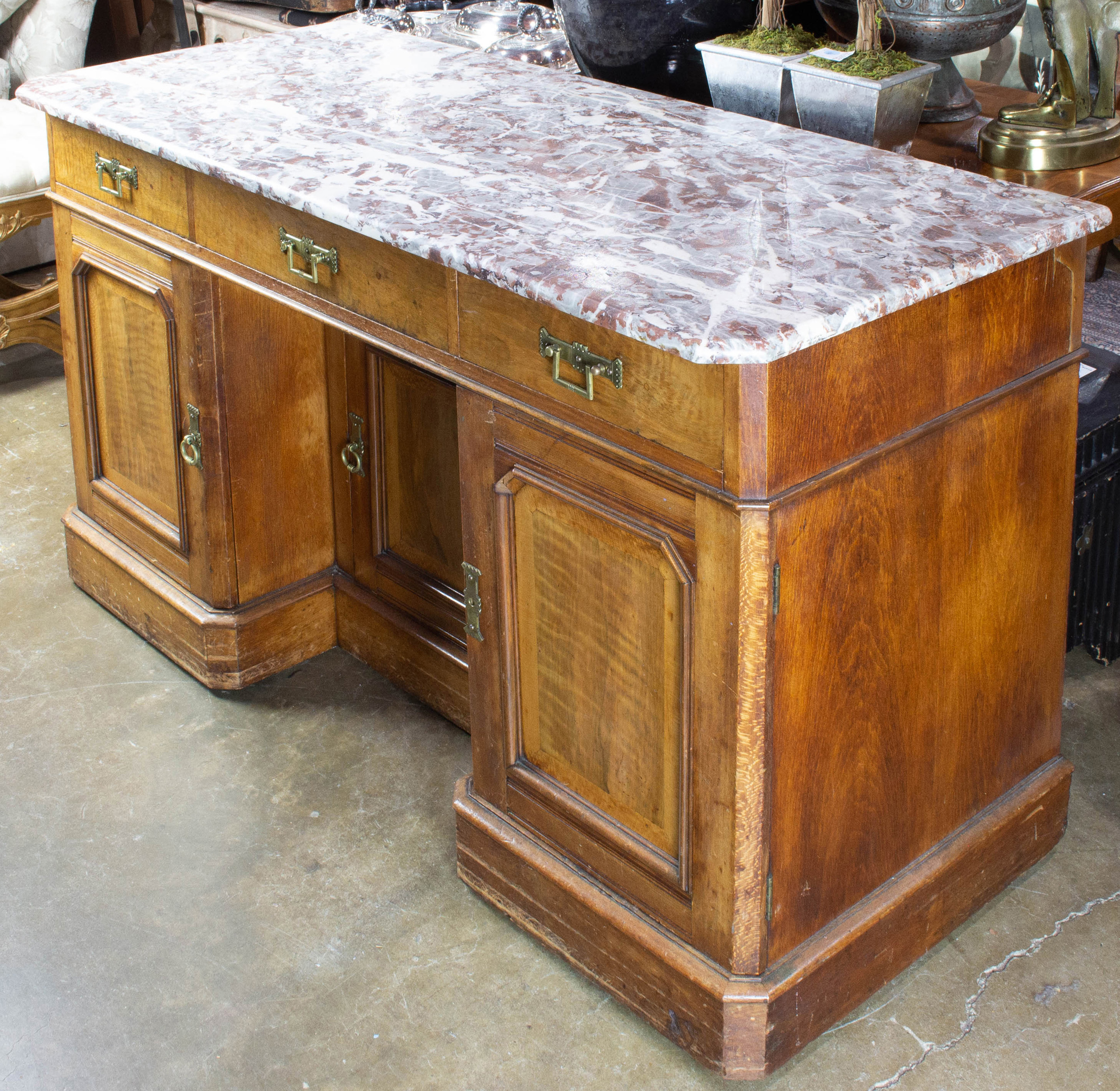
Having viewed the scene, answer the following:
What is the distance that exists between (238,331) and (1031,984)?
1.51m

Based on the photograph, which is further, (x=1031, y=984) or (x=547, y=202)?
(x=1031, y=984)

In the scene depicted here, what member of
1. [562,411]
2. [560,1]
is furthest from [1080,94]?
[562,411]

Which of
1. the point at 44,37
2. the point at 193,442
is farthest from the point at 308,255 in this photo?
the point at 44,37

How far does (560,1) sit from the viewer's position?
2281mm

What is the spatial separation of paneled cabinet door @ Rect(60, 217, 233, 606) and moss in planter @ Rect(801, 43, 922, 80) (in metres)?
1.00

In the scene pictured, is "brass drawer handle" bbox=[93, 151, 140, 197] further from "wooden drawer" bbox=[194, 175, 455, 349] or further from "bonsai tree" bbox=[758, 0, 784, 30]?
"bonsai tree" bbox=[758, 0, 784, 30]

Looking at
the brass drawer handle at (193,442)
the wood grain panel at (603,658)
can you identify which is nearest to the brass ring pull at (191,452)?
the brass drawer handle at (193,442)

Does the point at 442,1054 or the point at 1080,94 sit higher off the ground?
the point at 1080,94

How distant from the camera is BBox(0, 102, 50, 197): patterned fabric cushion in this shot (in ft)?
11.1

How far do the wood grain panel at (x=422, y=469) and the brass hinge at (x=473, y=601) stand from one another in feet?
1.25

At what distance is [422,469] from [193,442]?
0.38 m

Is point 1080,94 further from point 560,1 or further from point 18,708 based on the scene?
point 18,708

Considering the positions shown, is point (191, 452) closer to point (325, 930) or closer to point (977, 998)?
point (325, 930)

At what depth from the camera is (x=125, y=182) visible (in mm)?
2225
